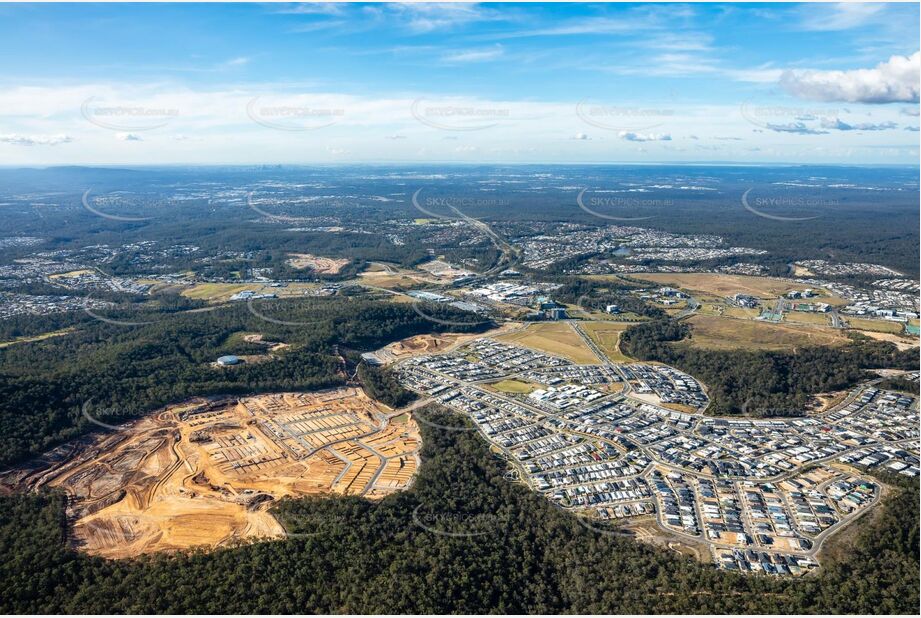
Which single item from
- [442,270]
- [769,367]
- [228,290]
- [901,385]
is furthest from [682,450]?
[228,290]

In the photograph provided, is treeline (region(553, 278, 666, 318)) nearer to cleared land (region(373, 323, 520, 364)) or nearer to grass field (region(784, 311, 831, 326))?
grass field (region(784, 311, 831, 326))

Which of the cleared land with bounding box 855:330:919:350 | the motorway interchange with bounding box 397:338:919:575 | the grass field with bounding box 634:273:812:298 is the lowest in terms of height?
the motorway interchange with bounding box 397:338:919:575

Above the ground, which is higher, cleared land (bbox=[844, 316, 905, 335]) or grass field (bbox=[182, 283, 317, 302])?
grass field (bbox=[182, 283, 317, 302])

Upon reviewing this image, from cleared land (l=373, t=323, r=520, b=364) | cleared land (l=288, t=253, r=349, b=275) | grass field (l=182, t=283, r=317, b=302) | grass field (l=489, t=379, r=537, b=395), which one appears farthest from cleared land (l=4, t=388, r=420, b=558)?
cleared land (l=288, t=253, r=349, b=275)

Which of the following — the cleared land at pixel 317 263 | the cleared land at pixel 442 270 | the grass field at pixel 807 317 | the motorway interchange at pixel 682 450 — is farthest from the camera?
the cleared land at pixel 317 263

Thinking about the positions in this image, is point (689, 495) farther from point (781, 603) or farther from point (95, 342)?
point (95, 342)

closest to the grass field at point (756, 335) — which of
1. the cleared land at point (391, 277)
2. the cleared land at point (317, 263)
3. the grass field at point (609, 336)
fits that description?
the grass field at point (609, 336)

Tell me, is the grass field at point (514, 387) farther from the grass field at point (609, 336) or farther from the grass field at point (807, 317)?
the grass field at point (807, 317)
